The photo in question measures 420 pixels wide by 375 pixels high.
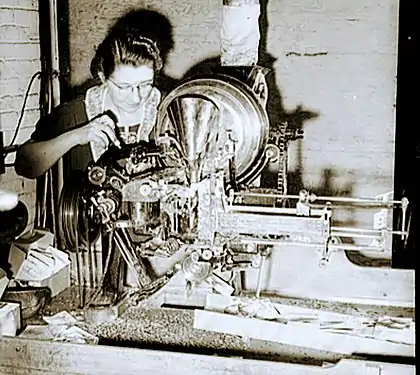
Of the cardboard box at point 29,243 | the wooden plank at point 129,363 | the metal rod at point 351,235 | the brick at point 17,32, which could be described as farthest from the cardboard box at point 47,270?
the metal rod at point 351,235

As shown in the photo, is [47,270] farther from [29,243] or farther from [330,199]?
[330,199]

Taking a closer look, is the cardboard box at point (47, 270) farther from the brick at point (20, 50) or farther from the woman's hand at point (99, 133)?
the brick at point (20, 50)

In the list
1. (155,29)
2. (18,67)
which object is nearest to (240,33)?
(155,29)

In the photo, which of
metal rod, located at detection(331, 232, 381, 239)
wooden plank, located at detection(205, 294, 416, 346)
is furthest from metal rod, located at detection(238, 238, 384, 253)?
wooden plank, located at detection(205, 294, 416, 346)

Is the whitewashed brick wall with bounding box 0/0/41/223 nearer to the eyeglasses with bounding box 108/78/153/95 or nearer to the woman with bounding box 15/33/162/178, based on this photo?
the woman with bounding box 15/33/162/178

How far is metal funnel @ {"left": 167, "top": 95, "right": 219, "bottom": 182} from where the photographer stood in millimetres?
1275

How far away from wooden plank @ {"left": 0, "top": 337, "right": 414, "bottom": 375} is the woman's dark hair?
1.39ft

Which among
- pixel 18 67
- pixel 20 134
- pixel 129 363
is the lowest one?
pixel 129 363

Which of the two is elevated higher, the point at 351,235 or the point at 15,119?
the point at 15,119

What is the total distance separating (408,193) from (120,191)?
42cm

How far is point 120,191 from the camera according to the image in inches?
51.4

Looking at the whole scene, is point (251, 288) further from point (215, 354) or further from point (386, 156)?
point (386, 156)

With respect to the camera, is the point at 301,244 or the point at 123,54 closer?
the point at 301,244

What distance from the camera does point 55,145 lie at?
1.37 meters
